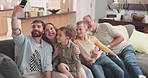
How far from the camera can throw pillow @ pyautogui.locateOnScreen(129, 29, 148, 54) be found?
3.77m

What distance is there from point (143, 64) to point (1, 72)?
194 centimetres

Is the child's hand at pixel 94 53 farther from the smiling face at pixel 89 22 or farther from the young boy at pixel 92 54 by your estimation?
the smiling face at pixel 89 22

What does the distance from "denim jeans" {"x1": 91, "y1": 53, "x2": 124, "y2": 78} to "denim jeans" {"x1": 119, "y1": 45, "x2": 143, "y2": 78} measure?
20cm

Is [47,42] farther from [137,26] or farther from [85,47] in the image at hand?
[137,26]

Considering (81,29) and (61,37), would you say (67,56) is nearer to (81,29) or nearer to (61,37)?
(61,37)

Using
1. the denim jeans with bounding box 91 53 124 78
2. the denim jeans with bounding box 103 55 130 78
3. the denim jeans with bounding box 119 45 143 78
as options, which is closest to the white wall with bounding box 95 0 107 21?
the denim jeans with bounding box 119 45 143 78

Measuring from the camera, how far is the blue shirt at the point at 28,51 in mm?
2469

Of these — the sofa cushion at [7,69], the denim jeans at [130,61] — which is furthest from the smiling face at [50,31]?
the denim jeans at [130,61]

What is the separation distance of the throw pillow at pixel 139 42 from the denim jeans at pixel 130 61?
372 millimetres

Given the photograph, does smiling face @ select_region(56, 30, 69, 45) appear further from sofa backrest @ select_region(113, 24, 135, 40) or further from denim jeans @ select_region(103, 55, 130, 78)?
sofa backrest @ select_region(113, 24, 135, 40)

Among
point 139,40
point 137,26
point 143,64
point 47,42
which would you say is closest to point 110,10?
point 137,26

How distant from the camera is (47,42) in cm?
269

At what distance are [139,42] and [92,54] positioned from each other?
1.17m

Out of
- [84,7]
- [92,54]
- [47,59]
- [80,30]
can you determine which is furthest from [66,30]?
[84,7]
